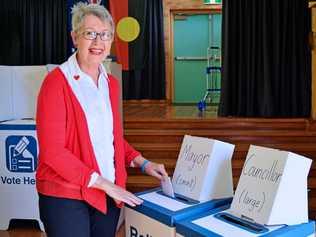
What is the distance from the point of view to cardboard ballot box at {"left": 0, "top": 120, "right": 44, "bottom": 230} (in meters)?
3.46

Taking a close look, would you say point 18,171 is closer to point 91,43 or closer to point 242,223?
point 91,43

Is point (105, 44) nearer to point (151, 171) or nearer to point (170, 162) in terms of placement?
point (151, 171)

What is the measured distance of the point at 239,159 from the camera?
452cm

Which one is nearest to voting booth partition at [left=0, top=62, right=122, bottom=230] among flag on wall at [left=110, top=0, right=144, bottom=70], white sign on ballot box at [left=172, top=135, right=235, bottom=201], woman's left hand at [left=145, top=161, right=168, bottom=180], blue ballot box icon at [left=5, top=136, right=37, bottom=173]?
blue ballot box icon at [left=5, top=136, right=37, bottom=173]

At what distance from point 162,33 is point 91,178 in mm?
7781

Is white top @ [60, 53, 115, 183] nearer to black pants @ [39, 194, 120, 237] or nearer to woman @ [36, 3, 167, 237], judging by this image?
woman @ [36, 3, 167, 237]

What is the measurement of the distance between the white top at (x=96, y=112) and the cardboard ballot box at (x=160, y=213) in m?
0.14

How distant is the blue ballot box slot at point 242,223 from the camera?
1.24m

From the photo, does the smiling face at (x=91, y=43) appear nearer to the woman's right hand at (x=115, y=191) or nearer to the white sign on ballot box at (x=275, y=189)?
the woman's right hand at (x=115, y=191)

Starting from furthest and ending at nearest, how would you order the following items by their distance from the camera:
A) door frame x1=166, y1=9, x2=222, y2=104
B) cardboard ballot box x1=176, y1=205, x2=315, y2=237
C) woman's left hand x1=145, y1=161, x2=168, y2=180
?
door frame x1=166, y1=9, x2=222, y2=104, woman's left hand x1=145, y1=161, x2=168, y2=180, cardboard ballot box x1=176, y1=205, x2=315, y2=237

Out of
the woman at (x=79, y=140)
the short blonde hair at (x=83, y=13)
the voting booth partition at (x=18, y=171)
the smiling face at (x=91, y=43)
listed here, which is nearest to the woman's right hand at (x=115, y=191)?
the woman at (x=79, y=140)

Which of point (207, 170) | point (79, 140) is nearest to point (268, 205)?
point (207, 170)

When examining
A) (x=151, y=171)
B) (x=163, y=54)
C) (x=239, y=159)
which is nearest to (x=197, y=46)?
(x=163, y=54)

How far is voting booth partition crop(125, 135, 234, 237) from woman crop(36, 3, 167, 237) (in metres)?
0.08
